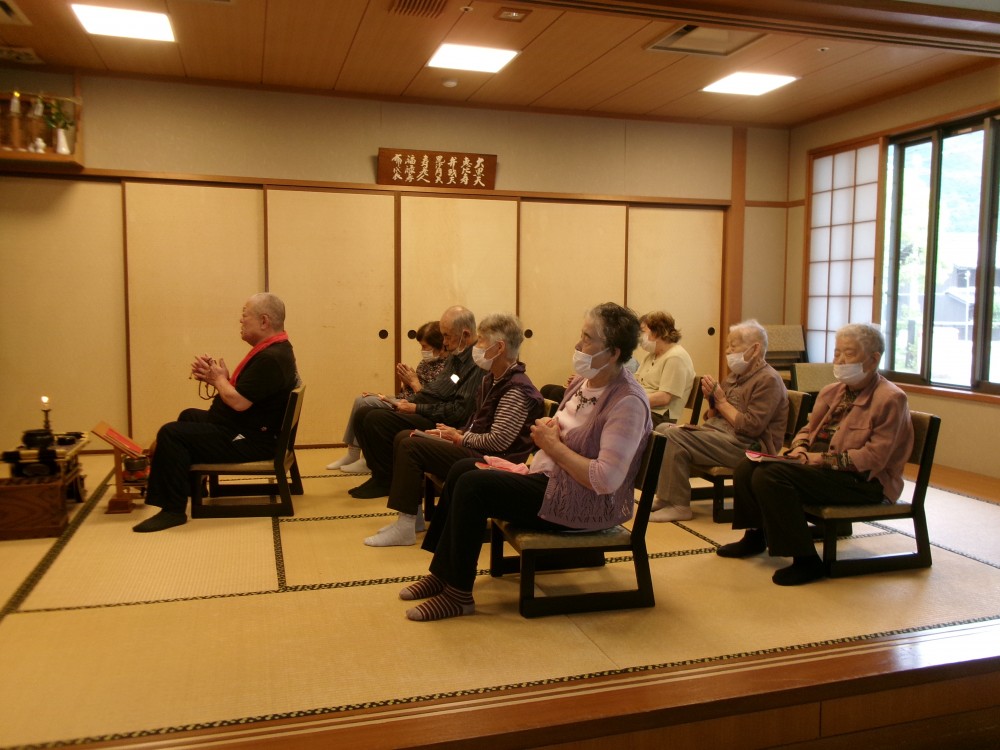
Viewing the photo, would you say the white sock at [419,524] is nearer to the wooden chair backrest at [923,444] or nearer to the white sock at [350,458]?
the white sock at [350,458]

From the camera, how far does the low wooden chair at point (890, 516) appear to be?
3168 millimetres

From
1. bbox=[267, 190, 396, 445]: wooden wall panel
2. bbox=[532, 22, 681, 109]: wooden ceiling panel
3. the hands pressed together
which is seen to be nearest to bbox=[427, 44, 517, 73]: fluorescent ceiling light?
bbox=[532, 22, 681, 109]: wooden ceiling panel

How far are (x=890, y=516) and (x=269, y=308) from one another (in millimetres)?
2979

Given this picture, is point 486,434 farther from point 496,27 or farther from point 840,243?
point 840,243

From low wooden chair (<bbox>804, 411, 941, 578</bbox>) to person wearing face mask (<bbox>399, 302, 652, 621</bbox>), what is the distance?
3.06ft

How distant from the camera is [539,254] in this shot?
253 inches

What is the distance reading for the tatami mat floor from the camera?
2.21m

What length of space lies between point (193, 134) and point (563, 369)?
326 cm

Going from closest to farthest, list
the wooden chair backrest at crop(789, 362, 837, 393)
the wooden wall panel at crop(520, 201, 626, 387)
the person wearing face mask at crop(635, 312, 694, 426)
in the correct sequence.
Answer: the person wearing face mask at crop(635, 312, 694, 426), the wooden chair backrest at crop(789, 362, 837, 393), the wooden wall panel at crop(520, 201, 626, 387)

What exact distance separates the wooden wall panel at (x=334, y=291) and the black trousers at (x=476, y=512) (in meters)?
3.45

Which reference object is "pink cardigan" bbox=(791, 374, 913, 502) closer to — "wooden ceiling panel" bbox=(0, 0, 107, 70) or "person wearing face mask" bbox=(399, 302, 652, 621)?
"person wearing face mask" bbox=(399, 302, 652, 621)

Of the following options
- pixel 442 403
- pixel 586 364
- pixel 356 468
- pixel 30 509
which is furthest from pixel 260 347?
pixel 586 364

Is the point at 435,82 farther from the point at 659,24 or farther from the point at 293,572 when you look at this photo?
the point at 293,572

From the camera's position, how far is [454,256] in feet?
20.4
